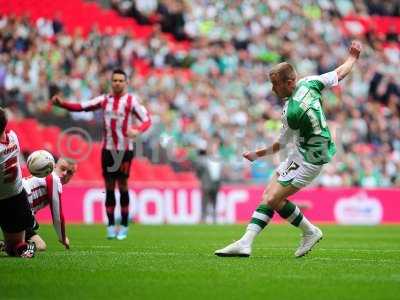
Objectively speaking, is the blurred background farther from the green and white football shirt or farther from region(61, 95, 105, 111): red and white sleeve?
the green and white football shirt

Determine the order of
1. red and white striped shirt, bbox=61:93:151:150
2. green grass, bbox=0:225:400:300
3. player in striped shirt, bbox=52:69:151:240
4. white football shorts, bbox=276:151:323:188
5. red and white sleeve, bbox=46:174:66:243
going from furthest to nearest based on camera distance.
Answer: red and white striped shirt, bbox=61:93:151:150 → player in striped shirt, bbox=52:69:151:240 → red and white sleeve, bbox=46:174:66:243 → white football shorts, bbox=276:151:323:188 → green grass, bbox=0:225:400:300

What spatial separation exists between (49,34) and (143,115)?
11187 mm

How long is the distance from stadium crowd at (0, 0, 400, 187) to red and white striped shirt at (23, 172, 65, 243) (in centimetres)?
1133

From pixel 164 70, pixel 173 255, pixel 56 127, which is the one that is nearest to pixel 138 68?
pixel 164 70

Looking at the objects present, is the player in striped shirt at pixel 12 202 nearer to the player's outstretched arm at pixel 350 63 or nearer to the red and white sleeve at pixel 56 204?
the red and white sleeve at pixel 56 204

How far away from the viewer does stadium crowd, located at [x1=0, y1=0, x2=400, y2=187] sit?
79.7ft

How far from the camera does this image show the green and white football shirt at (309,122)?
998 cm

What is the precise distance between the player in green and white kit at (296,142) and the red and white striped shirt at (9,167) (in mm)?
2325

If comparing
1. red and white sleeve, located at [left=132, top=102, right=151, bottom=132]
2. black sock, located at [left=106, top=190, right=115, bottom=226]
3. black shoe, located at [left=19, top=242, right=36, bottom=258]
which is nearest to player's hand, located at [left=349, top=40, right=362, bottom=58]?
black shoe, located at [left=19, top=242, right=36, bottom=258]

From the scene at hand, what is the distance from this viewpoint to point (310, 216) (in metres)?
25.0

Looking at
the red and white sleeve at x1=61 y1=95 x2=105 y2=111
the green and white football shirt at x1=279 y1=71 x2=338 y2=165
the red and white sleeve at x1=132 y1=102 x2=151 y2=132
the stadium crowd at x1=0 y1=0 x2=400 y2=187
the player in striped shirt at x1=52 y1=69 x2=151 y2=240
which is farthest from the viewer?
the stadium crowd at x1=0 y1=0 x2=400 y2=187

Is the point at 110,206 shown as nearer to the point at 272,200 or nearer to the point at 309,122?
the point at 272,200

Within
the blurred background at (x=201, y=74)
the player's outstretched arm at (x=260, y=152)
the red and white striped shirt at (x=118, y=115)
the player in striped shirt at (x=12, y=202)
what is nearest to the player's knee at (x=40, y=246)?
the player in striped shirt at (x=12, y=202)

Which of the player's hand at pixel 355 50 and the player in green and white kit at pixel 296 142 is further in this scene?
the player's hand at pixel 355 50
